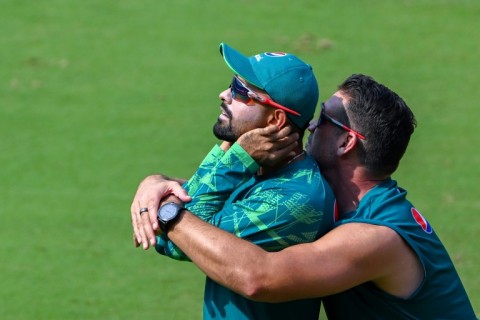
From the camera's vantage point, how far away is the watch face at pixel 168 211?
4367 mm

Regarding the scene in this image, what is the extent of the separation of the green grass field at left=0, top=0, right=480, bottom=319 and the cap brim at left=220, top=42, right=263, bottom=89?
3.33 m

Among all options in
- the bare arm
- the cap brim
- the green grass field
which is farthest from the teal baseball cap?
the green grass field

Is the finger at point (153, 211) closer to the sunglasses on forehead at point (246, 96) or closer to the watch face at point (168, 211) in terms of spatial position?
the watch face at point (168, 211)

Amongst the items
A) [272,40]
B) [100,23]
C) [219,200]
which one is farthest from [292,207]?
[100,23]

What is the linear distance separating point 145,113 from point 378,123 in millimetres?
6526

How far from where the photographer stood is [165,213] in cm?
440

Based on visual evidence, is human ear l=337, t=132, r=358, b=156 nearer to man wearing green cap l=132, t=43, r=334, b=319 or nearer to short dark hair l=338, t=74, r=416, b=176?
short dark hair l=338, t=74, r=416, b=176

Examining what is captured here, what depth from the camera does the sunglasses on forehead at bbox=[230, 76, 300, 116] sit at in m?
4.53

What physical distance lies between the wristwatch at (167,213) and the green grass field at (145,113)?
10.7ft

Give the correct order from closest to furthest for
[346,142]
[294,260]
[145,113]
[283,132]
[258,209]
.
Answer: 1. [294,260]
2. [258,209]
3. [283,132]
4. [346,142]
5. [145,113]

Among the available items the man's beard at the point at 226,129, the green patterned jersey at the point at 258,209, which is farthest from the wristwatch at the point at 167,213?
the man's beard at the point at 226,129

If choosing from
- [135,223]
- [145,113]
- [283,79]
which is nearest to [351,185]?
[283,79]

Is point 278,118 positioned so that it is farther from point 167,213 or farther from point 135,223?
point 135,223

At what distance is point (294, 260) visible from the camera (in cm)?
425
